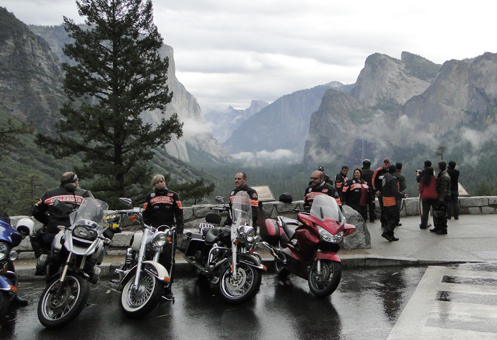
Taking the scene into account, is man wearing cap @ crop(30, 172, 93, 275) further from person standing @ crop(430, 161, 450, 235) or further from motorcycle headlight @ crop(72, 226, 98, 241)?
person standing @ crop(430, 161, 450, 235)

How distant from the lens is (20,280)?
768 centimetres

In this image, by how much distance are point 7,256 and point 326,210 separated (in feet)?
14.1

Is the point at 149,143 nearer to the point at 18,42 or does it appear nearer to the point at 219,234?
the point at 219,234

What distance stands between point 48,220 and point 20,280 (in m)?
2.02

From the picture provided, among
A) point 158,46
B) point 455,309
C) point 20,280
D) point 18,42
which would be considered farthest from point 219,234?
point 18,42

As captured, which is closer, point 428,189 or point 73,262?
point 73,262

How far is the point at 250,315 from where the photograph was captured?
5.52m

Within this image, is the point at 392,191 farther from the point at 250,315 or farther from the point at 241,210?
the point at 250,315

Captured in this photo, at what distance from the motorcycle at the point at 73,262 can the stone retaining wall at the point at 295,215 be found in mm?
2973

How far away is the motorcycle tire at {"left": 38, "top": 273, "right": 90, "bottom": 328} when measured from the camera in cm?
499

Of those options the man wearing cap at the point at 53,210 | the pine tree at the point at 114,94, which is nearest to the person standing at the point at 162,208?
the man wearing cap at the point at 53,210

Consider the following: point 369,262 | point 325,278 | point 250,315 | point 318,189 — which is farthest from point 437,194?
point 250,315

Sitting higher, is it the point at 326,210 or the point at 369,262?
the point at 326,210

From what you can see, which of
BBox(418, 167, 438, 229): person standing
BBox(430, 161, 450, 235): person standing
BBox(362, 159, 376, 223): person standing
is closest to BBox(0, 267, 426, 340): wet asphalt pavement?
BBox(430, 161, 450, 235): person standing
